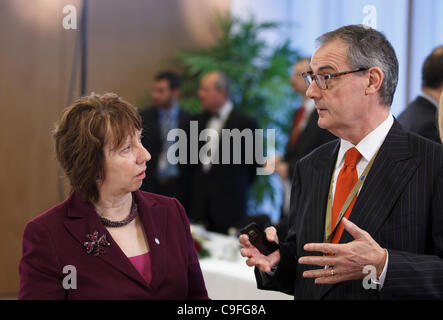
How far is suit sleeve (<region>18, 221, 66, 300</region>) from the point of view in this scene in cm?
169

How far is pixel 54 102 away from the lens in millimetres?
5629

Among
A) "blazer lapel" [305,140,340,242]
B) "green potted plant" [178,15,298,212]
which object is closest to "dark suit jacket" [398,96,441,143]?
"blazer lapel" [305,140,340,242]

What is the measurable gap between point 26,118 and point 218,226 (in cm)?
210

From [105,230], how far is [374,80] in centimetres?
99

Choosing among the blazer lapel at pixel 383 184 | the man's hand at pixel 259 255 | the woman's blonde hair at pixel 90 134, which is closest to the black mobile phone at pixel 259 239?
the man's hand at pixel 259 255

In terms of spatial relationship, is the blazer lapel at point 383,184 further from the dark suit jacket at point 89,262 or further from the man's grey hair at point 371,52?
the dark suit jacket at point 89,262

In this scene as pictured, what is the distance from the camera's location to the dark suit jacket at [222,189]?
5.32 m

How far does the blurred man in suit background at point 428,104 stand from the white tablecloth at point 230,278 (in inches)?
40.2

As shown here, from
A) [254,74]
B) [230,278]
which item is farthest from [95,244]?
[254,74]

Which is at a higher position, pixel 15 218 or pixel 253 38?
pixel 253 38
